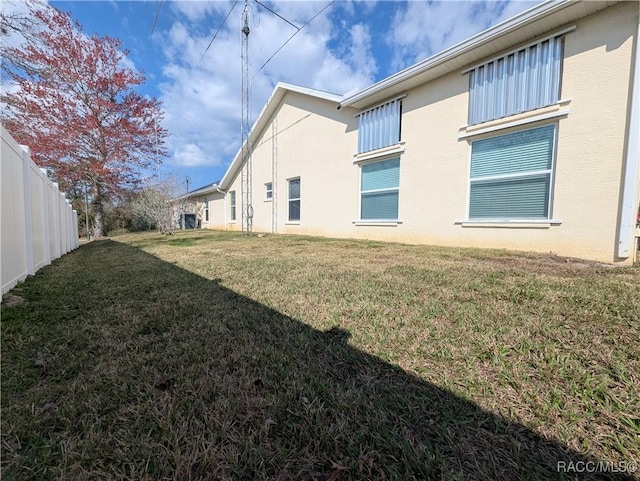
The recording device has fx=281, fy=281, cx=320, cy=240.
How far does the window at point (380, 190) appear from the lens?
7.91 meters

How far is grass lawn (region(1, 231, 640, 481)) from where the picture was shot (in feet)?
3.67

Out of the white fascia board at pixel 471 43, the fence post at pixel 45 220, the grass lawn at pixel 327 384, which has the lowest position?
the grass lawn at pixel 327 384

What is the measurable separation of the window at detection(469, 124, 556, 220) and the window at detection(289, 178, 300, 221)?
7128mm

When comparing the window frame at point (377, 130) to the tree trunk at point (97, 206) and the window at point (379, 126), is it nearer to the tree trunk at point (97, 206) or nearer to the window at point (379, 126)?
the window at point (379, 126)

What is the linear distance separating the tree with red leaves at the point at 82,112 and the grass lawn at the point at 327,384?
14.7 metres

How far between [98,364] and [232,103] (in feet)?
40.5

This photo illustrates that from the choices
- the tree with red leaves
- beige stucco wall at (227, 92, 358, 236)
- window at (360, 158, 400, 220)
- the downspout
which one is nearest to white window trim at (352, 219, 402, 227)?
window at (360, 158, 400, 220)

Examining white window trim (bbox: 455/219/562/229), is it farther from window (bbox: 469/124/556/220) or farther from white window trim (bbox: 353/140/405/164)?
white window trim (bbox: 353/140/405/164)

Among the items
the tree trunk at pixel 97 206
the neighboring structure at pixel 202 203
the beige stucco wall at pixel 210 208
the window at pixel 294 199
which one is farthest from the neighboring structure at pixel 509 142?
the tree trunk at pixel 97 206

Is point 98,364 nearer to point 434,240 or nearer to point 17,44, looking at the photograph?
point 434,240

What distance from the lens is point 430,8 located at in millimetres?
6176

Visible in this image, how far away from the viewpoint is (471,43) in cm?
548

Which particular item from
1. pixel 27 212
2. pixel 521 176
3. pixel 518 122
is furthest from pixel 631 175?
pixel 27 212

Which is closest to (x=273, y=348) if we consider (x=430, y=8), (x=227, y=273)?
(x=227, y=273)
